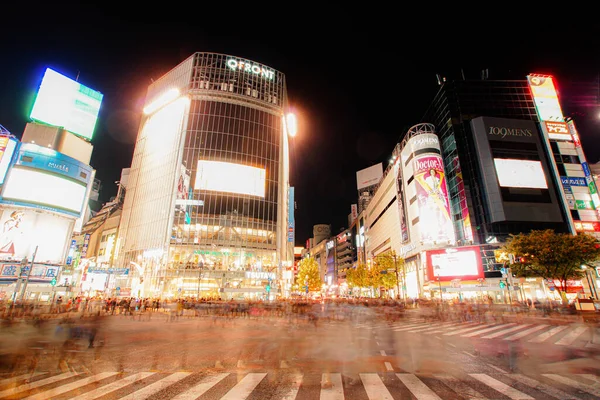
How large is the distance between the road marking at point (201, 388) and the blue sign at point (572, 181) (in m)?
76.9

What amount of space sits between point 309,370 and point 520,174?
2731 inches

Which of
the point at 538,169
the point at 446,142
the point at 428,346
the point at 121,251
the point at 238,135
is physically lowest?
the point at 428,346

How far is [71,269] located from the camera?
59.1 m

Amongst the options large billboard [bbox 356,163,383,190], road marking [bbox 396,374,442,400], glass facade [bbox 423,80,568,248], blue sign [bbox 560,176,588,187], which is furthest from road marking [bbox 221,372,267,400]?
large billboard [bbox 356,163,383,190]

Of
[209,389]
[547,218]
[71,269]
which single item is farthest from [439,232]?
[71,269]

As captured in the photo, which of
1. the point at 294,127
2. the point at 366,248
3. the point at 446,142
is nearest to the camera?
the point at 446,142

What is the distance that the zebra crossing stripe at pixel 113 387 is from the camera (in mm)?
6059

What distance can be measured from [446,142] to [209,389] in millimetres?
76343

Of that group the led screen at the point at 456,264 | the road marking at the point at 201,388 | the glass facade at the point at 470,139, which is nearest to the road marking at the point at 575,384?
the road marking at the point at 201,388

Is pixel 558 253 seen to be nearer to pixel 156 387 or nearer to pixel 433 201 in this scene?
pixel 433 201

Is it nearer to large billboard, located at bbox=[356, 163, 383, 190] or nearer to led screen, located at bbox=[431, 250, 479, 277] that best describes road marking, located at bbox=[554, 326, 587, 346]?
led screen, located at bbox=[431, 250, 479, 277]

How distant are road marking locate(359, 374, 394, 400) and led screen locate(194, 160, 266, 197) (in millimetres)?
66600

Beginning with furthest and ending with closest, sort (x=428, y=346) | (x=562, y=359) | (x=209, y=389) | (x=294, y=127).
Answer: (x=294, y=127)
(x=428, y=346)
(x=562, y=359)
(x=209, y=389)

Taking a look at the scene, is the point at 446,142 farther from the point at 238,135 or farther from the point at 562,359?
the point at 562,359
